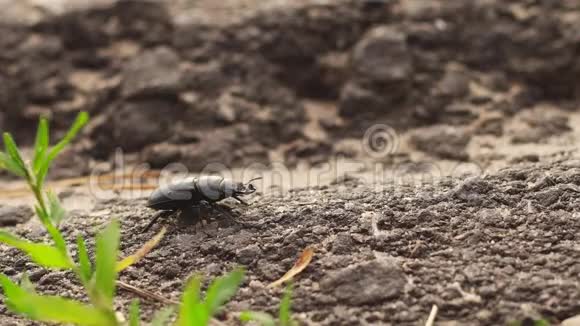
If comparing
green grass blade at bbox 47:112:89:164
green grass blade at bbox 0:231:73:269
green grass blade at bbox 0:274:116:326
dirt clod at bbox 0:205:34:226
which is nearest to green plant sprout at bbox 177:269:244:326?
green grass blade at bbox 0:274:116:326

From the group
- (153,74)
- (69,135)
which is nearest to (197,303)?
(69,135)

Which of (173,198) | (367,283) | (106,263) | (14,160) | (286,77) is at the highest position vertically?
(286,77)

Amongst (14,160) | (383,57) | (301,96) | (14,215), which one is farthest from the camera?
(301,96)

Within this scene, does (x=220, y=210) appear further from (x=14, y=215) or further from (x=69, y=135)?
(x=14, y=215)

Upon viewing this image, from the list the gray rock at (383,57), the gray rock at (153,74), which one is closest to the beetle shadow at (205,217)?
the gray rock at (153,74)

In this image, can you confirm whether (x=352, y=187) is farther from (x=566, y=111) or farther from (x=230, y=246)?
(x=566, y=111)

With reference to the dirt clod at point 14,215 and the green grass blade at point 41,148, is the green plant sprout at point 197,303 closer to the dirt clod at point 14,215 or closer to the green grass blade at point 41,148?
the green grass blade at point 41,148

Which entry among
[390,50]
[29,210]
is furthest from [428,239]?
[390,50]
